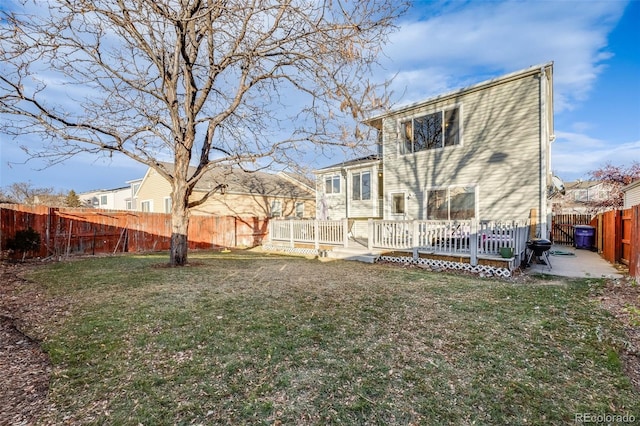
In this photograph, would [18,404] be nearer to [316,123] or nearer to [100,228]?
[316,123]

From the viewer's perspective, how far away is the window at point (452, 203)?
35.6ft

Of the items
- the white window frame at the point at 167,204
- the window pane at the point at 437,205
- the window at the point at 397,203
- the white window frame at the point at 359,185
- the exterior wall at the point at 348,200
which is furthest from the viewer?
the white window frame at the point at 167,204

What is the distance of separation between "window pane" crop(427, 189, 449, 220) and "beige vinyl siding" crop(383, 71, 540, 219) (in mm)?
232

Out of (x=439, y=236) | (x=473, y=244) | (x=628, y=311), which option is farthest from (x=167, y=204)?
(x=628, y=311)

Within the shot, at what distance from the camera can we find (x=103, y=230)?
1270 centimetres

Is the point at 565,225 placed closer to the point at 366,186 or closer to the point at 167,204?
the point at 366,186

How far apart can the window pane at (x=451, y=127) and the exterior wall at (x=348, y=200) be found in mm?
3389

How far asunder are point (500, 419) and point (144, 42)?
32.6ft

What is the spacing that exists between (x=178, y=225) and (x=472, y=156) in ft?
34.0

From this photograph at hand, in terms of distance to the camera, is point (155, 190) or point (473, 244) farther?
point (155, 190)

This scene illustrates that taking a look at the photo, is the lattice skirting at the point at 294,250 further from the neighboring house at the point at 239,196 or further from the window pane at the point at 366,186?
the neighboring house at the point at 239,196

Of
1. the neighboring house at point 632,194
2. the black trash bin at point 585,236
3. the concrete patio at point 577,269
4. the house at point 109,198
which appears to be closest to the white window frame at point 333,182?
the concrete patio at point 577,269

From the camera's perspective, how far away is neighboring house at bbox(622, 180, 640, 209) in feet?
38.7

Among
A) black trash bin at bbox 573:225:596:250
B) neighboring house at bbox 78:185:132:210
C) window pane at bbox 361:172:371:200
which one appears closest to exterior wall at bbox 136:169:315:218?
neighboring house at bbox 78:185:132:210
